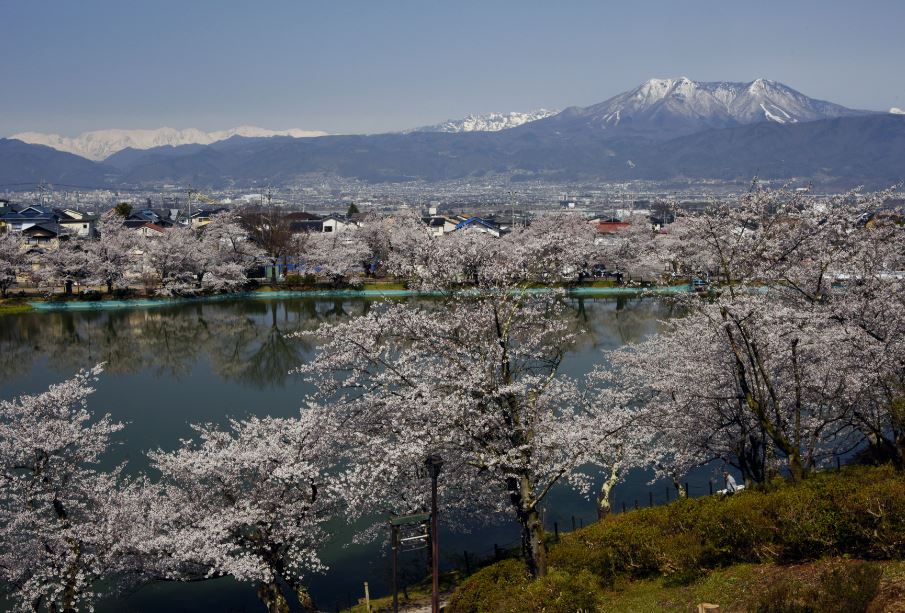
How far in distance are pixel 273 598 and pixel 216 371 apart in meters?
11.3

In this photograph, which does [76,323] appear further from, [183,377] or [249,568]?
[249,568]

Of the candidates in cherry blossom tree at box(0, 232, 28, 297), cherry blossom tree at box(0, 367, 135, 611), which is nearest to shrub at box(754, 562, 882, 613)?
cherry blossom tree at box(0, 367, 135, 611)

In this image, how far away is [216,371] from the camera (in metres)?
17.2

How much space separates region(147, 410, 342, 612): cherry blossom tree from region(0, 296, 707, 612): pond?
761 mm

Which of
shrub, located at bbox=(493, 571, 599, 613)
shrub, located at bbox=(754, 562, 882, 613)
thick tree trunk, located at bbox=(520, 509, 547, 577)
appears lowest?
thick tree trunk, located at bbox=(520, 509, 547, 577)

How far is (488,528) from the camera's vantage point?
8891 mm

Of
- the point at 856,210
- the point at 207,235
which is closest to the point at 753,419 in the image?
the point at 856,210

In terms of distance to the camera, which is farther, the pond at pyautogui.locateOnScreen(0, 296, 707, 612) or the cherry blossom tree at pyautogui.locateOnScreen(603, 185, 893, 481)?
the pond at pyautogui.locateOnScreen(0, 296, 707, 612)

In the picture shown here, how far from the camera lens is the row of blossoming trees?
6312mm

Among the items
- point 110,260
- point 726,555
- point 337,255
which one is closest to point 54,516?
point 726,555

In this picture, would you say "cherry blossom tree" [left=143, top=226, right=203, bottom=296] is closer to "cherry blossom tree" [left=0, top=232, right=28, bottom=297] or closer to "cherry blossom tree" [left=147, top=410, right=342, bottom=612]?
"cherry blossom tree" [left=0, top=232, right=28, bottom=297]

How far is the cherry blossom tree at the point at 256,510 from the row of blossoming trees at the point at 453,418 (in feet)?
0.08

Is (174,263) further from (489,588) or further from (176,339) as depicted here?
(489,588)

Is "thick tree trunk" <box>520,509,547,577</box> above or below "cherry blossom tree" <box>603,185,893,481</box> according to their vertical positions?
below
